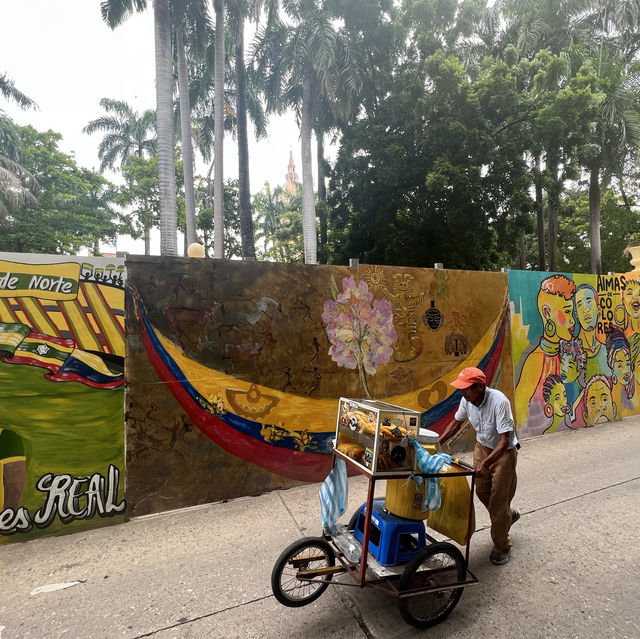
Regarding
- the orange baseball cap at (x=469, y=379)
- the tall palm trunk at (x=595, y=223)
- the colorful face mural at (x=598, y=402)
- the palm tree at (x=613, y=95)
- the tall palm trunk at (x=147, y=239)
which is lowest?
the colorful face mural at (x=598, y=402)

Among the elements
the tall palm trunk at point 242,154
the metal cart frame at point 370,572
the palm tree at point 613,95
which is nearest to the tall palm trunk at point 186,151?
the tall palm trunk at point 242,154

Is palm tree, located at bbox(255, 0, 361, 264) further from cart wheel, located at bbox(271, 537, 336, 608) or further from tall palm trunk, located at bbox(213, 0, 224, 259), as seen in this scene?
cart wheel, located at bbox(271, 537, 336, 608)

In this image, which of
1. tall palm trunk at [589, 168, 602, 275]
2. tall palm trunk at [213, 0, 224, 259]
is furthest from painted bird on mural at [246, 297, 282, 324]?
tall palm trunk at [589, 168, 602, 275]

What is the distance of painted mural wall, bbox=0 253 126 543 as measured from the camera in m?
3.61

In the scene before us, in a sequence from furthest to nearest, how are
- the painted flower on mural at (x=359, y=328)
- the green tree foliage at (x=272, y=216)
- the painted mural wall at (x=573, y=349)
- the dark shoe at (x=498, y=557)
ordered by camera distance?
the green tree foliage at (x=272, y=216) → the painted mural wall at (x=573, y=349) → the painted flower on mural at (x=359, y=328) → the dark shoe at (x=498, y=557)

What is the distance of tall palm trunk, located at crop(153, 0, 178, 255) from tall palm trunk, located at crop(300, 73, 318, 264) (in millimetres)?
5819

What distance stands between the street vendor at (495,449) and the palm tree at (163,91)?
14540 mm

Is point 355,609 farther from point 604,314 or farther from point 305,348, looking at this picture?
point 604,314

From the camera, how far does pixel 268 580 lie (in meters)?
3.08

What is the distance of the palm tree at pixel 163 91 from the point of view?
14875 mm

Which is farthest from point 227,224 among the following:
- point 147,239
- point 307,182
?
point 307,182

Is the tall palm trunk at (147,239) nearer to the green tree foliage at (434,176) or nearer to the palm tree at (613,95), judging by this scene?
the green tree foliage at (434,176)

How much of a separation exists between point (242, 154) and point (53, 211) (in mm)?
11915

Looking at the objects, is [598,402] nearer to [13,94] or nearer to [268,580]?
[268,580]
